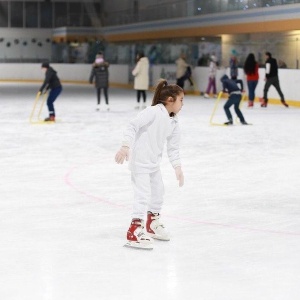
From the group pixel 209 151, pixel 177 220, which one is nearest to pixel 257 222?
pixel 177 220

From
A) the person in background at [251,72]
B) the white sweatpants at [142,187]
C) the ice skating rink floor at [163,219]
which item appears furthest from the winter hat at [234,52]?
the white sweatpants at [142,187]

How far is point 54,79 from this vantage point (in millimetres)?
16891

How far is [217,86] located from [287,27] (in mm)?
3059

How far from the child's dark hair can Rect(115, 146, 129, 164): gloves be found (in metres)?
0.54

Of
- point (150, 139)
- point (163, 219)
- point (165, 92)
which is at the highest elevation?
point (165, 92)

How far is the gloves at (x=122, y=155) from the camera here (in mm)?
5492

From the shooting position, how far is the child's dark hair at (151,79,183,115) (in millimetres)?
5902

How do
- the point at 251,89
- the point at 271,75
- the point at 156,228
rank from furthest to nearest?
the point at 251,89 → the point at 271,75 → the point at 156,228

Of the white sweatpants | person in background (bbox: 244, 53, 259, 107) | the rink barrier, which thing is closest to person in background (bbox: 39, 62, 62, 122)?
person in background (bbox: 244, 53, 259, 107)

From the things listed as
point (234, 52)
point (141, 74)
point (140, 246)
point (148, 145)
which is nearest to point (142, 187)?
point (148, 145)

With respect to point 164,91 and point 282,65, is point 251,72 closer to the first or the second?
point 282,65

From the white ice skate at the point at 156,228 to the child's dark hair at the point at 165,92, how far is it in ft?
2.81

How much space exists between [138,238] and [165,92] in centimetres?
99

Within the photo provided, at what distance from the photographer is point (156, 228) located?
244 inches
